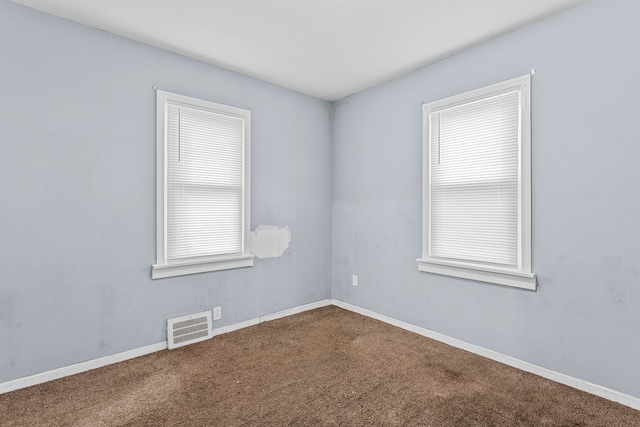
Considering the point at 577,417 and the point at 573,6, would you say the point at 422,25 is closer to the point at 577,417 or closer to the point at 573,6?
the point at 573,6

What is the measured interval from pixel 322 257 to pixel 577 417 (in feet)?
9.17

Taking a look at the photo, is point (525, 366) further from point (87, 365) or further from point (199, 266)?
point (87, 365)

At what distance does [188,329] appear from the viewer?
116 inches

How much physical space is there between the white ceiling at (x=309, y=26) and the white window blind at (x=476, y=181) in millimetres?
600

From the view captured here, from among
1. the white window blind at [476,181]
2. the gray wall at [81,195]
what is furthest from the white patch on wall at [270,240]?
the white window blind at [476,181]

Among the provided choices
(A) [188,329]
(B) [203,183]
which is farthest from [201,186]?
(A) [188,329]

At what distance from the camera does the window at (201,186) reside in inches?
112

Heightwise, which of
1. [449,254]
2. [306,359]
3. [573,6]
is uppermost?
[573,6]

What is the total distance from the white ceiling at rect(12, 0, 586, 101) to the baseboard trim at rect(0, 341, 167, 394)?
2673mm

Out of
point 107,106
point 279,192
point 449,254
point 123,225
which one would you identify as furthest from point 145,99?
point 449,254

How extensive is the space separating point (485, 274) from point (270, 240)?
2220 mm

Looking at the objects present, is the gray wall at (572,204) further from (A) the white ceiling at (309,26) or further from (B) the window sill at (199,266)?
(B) the window sill at (199,266)

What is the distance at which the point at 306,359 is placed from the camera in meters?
2.67

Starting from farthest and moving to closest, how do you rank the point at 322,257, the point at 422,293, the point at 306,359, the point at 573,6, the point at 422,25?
1. the point at 322,257
2. the point at 422,293
3. the point at 306,359
4. the point at 422,25
5. the point at 573,6
